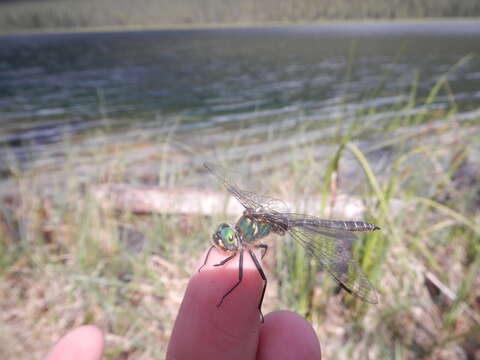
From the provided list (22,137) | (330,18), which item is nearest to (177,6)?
(330,18)

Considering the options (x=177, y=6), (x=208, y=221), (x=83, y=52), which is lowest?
(x=208, y=221)

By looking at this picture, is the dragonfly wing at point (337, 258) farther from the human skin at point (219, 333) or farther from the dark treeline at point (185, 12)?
the dark treeline at point (185, 12)

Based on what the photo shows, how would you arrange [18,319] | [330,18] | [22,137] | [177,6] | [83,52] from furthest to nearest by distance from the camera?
1. [177,6]
2. [330,18]
3. [83,52]
4. [22,137]
5. [18,319]

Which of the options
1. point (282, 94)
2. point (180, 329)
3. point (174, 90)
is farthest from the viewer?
point (174, 90)

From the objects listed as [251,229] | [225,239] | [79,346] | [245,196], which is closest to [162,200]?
[245,196]

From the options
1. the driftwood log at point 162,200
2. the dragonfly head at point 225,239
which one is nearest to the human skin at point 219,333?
the dragonfly head at point 225,239

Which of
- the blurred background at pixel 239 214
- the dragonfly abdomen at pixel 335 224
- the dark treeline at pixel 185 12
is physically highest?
the dark treeline at pixel 185 12

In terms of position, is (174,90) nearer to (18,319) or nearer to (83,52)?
(18,319)
